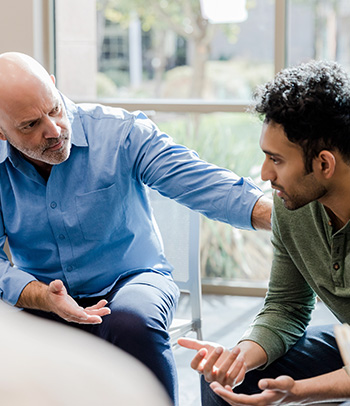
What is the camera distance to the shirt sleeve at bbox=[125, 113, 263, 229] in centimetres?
202

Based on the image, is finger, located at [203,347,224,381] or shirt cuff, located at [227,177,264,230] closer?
finger, located at [203,347,224,381]

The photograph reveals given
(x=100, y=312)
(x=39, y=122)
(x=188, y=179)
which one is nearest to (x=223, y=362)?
(x=100, y=312)

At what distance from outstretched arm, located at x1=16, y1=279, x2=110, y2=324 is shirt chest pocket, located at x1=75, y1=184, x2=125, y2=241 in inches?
8.4

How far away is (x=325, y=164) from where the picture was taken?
1581mm

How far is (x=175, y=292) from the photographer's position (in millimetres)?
2141

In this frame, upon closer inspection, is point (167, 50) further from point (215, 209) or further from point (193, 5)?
point (215, 209)

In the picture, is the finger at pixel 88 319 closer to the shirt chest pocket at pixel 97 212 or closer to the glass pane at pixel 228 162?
the shirt chest pocket at pixel 97 212

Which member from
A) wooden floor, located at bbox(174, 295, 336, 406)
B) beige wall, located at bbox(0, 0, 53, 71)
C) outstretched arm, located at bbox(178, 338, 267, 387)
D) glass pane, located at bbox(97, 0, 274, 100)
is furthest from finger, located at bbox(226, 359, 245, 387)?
beige wall, located at bbox(0, 0, 53, 71)

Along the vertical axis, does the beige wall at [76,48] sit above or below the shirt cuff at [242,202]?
above

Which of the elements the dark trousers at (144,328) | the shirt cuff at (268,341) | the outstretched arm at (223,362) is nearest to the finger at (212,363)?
the outstretched arm at (223,362)

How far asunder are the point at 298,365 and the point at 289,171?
47 cm

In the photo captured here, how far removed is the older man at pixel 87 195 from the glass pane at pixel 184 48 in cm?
176

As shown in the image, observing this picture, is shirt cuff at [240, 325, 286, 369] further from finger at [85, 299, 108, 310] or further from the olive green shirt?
finger at [85, 299, 108, 310]

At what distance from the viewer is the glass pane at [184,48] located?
12.5 feet
